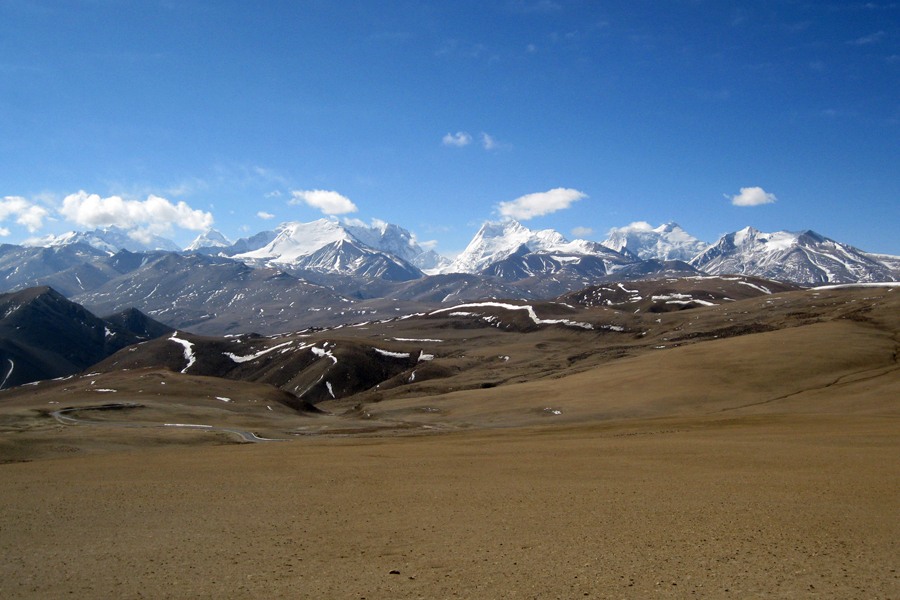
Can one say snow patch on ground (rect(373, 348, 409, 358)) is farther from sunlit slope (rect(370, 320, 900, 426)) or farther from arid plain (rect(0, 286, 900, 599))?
arid plain (rect(0, 286, 900, 599))

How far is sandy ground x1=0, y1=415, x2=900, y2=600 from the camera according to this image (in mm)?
14969

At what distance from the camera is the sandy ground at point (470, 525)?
49.1ft

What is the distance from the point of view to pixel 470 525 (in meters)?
20.9

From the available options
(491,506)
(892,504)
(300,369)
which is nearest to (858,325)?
(892,504)

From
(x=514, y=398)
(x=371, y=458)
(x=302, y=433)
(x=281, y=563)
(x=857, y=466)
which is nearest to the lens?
(x=281, y=563)

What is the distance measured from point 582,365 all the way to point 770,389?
211 feet

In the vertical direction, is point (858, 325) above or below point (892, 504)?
above

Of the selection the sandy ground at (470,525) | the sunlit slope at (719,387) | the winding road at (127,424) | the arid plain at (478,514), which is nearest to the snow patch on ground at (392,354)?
the sunlit slope at (719,387)

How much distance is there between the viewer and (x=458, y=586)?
14.8 metres

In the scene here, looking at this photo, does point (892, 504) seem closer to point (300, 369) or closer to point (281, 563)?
point (281, 563)

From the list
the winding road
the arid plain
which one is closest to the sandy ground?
the arid plain

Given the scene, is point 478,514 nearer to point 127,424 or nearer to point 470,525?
point 470,525

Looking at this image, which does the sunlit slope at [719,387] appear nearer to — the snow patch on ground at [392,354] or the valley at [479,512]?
the valley at [479,512]

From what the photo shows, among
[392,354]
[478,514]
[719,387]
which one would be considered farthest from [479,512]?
[392,354]
